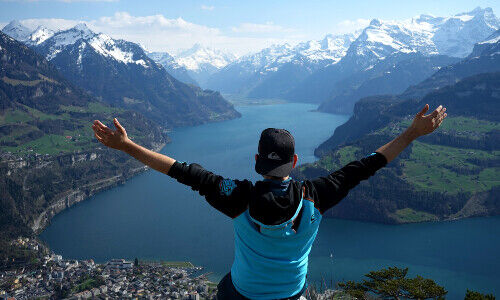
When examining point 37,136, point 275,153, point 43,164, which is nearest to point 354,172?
point 275,153

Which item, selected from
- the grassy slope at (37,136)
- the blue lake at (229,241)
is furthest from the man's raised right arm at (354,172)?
the grassy slope at (37,136)

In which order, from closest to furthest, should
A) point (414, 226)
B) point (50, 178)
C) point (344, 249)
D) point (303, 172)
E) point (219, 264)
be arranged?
1. point (219, 264)
2. point (344, 249)
3. point (414, 226)
4. point (303, 172)
5. point (50, 178)

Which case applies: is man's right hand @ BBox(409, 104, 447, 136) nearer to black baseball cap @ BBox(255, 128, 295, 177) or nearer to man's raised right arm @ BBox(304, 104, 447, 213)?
man's raised right arm @ BBox(304, 104, 447, 213)

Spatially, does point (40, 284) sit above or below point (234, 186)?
below

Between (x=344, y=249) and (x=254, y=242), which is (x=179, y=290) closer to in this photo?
(x=344, y=249)

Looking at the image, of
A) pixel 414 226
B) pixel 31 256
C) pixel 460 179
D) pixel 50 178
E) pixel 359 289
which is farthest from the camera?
pixel 50 178

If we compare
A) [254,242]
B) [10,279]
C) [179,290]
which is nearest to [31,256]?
[10,279]

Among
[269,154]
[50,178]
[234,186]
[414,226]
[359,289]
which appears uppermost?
[269,154]

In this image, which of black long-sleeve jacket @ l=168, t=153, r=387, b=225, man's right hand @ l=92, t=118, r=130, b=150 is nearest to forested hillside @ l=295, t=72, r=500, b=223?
black long-sleeve jacket @ l=168, t=153, r=387, b=225

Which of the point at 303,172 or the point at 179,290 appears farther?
the point at 303,172
